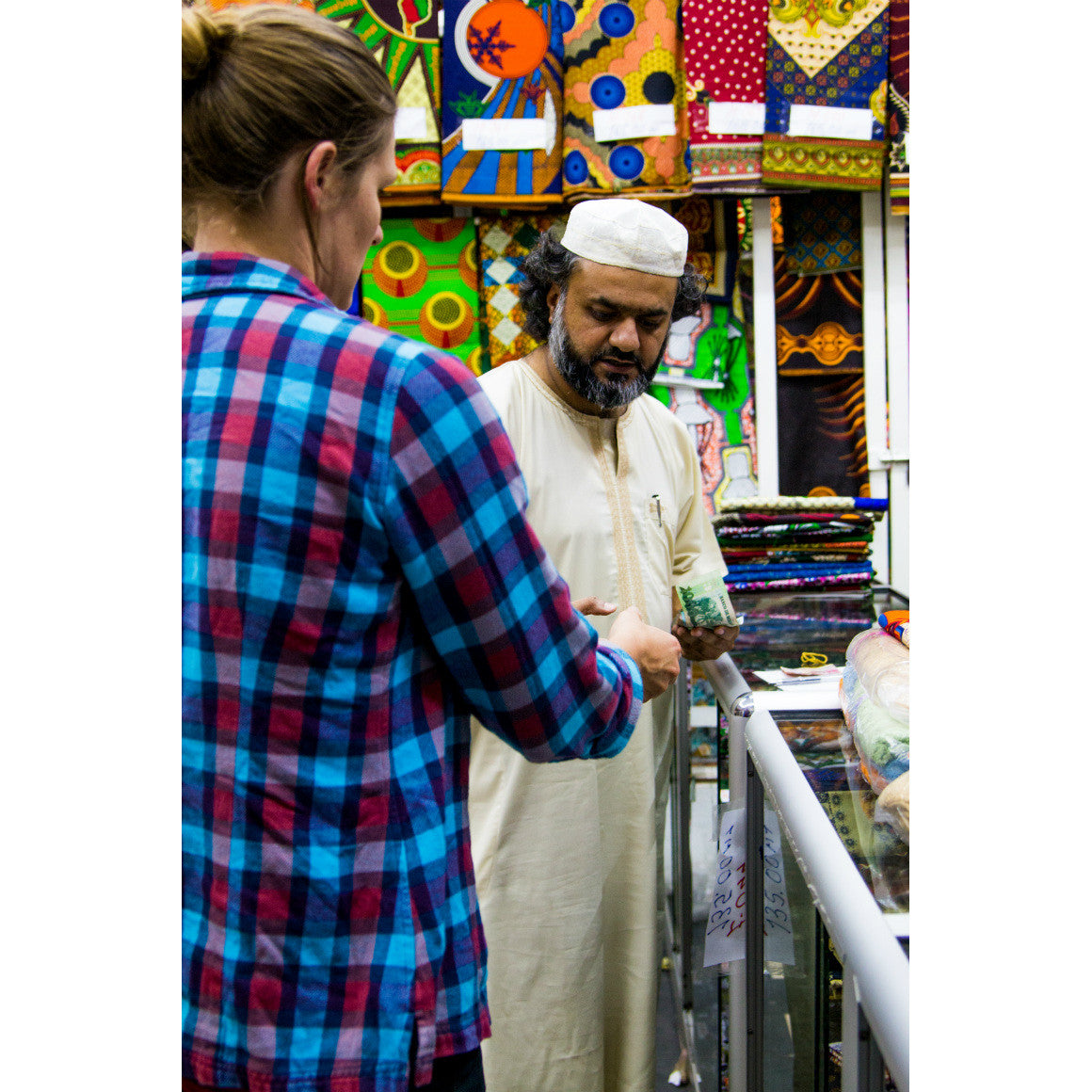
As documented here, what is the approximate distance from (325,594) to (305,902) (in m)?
0.21

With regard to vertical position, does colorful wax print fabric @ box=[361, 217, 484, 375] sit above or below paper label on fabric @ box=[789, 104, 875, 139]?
below

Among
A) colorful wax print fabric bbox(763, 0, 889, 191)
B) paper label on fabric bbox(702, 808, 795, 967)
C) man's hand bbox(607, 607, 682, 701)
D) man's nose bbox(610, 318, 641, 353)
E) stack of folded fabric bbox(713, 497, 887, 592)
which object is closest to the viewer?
man's hand bbox(607, 607, 682, 701)

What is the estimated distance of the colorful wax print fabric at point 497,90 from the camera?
8.73 ft

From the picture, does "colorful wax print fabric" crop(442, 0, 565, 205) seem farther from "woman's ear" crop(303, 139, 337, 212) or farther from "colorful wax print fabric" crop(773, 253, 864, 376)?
"woman's ear" crop(303, 139, 337, 212)

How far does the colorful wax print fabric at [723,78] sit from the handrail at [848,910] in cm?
201

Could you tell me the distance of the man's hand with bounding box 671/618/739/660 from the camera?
161 centimetres

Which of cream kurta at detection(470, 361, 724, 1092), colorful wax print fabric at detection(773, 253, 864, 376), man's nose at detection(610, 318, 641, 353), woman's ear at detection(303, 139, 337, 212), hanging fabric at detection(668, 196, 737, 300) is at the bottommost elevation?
cream kurta at detection(470, 361, 724, 1092)

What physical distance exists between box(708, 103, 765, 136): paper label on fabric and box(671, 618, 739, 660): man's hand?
1598 mm

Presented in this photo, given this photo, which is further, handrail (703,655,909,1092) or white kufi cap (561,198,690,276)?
white kufi cap (561,198,690,276)

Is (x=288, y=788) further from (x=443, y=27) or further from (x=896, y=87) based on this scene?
(x=896, y=87)

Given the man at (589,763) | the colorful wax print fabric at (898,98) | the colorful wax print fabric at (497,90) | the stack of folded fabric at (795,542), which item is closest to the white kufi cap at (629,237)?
the man at (589,763)

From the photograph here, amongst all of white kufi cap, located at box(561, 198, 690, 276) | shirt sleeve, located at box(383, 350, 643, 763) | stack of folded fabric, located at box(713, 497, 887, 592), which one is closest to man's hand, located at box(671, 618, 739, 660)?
white kufi cap, located at box(561, 198, 690, 276)
